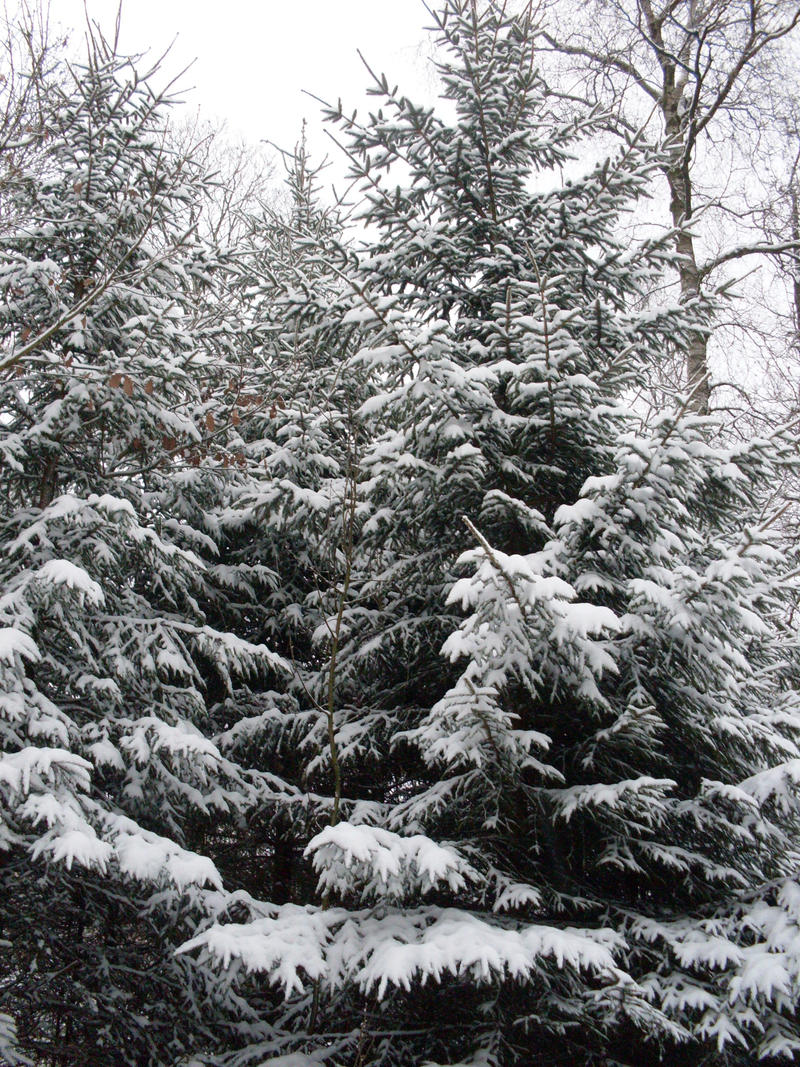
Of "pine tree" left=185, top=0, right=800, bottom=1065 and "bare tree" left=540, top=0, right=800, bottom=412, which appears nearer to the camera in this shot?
"pine tree" left=185, top=0, right=800, bottom=1065

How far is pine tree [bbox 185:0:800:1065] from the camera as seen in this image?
3838mm

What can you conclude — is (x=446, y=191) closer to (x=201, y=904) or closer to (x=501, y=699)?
(x=501, y=699)

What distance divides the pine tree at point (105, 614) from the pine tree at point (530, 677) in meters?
0.80

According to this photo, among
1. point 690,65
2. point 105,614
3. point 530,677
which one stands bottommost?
point 105,614

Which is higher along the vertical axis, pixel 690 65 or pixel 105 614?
pixel 690 65

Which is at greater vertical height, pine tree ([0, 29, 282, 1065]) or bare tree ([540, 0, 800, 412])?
bare tree ([540, 0, 800, 412])

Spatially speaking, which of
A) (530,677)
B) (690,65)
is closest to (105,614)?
(530,677)

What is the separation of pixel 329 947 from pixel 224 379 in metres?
5.39

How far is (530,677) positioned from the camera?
475 cm

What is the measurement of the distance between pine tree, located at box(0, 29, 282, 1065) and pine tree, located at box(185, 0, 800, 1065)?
80cm

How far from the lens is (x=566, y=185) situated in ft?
19.2

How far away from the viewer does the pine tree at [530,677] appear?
12.6 feet

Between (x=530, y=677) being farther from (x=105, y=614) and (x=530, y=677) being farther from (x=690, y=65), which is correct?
(x=690, y=65)

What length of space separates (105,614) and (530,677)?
3282 mm
